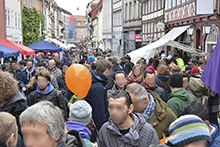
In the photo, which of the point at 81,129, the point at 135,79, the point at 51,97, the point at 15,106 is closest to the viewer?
the point at 81,129

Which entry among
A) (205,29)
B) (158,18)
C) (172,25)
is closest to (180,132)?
(205,29)

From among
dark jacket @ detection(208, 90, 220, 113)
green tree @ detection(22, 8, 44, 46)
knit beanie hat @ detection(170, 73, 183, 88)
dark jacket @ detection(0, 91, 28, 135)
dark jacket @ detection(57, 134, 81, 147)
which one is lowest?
dark jacket @ detection(208, 90, 220, 113)

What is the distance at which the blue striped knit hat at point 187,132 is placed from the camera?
2.37 m

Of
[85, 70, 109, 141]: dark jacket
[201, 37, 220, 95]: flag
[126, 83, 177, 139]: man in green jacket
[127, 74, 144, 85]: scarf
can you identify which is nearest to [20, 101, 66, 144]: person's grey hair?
[126, 83, 177, 139]: man in green jacket

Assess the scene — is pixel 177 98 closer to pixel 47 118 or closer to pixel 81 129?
pixel 81 129

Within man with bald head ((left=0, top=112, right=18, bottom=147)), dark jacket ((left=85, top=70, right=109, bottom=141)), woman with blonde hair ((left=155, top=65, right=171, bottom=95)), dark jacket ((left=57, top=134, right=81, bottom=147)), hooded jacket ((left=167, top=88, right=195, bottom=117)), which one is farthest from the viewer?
woman with blonde hair ((left=155, top=65, right=171, bottom=95))

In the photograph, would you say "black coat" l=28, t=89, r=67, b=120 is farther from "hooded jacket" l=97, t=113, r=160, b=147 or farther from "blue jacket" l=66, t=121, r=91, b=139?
"hooded jacket" l=97, t=113, r=160, b=147

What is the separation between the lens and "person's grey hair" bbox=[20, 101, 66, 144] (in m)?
2.40

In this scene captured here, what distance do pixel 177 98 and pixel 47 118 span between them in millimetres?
2800

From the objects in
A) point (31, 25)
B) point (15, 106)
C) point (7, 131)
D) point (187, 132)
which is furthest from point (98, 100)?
point (31, 25)

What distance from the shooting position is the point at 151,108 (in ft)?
12.9

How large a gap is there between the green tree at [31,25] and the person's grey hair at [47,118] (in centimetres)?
3044

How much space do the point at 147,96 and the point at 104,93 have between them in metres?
1.53

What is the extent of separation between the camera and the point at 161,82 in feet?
22.9
